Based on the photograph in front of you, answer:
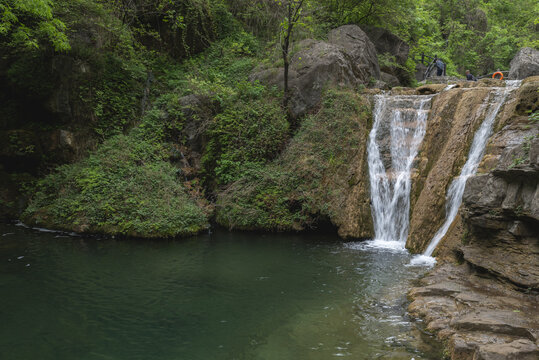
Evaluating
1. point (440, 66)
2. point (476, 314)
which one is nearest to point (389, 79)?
point (440, 66)

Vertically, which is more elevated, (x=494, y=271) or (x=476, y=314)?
(x=494, y=271)

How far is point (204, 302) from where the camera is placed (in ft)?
21.8

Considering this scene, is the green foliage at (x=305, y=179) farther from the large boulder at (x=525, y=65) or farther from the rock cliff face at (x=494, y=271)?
the large boulder at (x=525, y=65)

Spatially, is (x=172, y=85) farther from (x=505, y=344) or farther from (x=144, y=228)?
(x=505, y=344)

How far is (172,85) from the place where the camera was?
660 inches

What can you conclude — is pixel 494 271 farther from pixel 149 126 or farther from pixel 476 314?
pixel 149 126

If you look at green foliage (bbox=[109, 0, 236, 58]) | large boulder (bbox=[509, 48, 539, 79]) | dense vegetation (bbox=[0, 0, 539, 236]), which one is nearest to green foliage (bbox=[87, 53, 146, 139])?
dense vegetation (bbox=[0, 0, 539, 236])

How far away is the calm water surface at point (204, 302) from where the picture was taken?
503cm

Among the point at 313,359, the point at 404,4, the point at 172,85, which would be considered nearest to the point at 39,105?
the point at 172,85

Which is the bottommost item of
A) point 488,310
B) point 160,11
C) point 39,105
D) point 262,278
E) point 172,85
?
point 262,278

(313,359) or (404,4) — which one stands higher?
(404,4)

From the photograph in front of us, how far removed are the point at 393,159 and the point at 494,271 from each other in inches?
232

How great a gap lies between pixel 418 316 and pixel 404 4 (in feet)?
60.7

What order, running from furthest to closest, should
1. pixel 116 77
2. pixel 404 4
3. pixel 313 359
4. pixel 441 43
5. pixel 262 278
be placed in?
1. pixel 441 43
2. pixel 404 4
3. pixel 116 77
4. pixel 262 278
5. pixel 313 359
